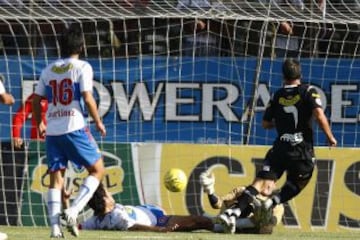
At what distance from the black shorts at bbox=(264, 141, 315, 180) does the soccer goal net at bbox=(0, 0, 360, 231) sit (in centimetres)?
319

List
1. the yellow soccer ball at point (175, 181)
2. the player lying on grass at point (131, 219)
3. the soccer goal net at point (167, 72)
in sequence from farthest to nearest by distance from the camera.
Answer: the soccer goal net at point (167, 72)
the yellow soccer ball at point (175, 181)
the player lying on grass at point (131, 219)

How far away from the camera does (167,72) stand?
52.8 ft

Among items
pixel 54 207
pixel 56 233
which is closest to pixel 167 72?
pixel 54 207

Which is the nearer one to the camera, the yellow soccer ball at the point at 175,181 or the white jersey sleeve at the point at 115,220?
the white jersey sleeve at the point at 115,220

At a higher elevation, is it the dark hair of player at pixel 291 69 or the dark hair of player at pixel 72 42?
the dark hair of player at pixel 72 42

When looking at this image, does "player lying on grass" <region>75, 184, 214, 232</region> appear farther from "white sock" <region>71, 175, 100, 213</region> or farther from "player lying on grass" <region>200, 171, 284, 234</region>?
"white sock" <region>71, 175, 100, 213</region>

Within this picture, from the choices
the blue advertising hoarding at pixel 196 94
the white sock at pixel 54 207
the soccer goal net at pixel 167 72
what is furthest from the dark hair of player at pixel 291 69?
the blue advertising hoarding at pixel 196 94

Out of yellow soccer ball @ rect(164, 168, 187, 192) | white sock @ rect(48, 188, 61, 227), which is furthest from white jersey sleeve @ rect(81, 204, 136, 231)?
white sock @ rect(48, 188, 61, 227)

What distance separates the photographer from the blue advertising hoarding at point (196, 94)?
52.1ft

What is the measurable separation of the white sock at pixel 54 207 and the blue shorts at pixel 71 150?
21 centimetres

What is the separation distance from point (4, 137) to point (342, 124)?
15.6 feet

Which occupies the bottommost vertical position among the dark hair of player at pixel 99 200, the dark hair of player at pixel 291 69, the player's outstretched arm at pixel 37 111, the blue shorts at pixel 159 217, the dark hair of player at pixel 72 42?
the blue shorts at pixel 159 217

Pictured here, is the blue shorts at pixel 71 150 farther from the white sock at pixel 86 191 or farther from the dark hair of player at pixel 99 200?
the dark hair of player at pixel 99 200

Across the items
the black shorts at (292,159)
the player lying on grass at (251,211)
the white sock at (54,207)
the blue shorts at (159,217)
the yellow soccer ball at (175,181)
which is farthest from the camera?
the yellow soccer ball at (175,181)
